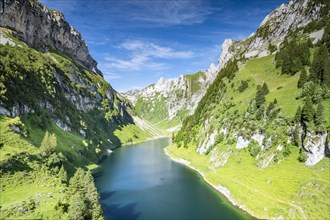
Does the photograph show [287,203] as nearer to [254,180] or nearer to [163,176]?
[254,180]

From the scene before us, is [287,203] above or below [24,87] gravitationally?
below

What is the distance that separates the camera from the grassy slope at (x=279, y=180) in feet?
186

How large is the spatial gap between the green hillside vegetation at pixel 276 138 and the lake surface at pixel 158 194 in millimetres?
6540

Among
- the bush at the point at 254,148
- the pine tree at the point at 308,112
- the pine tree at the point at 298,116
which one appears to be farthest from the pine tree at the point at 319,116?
the bush at the point at 254,148

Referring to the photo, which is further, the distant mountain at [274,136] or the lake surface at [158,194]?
the lake surface at [158,194]

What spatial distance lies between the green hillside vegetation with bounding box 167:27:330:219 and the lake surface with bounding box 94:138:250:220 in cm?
654

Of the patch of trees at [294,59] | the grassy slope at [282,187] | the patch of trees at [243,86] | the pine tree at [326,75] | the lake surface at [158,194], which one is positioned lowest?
the lake surface at [158,194]

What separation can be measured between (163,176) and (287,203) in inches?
2177

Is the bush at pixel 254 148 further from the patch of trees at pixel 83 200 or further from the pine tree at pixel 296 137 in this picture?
the patch of trees at pixel 83 200

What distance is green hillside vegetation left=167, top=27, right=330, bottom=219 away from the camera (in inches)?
2382

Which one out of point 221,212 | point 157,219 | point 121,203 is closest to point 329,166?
point 221,212

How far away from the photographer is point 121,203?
7262 centimetres

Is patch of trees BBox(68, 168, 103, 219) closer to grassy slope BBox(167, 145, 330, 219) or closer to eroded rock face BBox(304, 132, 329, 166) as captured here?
grassy slope BBox(167, 145, 330, 219)

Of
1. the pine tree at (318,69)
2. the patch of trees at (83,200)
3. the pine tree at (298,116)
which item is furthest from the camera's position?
the pine tree at (318,69)
